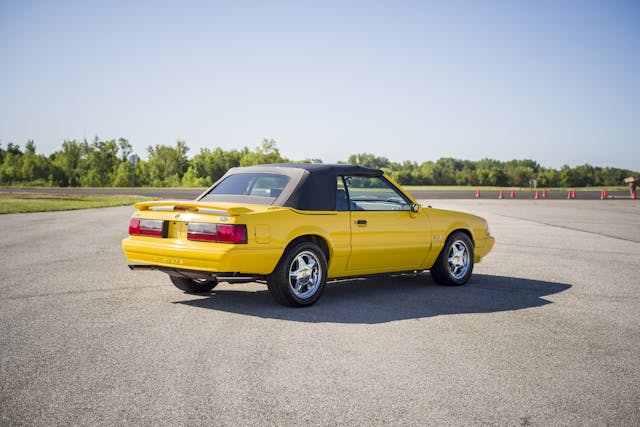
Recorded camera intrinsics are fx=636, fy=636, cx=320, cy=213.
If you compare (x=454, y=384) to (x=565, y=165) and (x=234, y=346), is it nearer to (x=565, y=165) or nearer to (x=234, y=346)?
(x=234, y=346)

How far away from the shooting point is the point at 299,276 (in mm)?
6672

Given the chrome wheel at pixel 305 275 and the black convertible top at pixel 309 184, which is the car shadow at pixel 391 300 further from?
the black convertible top at pixel 309 184

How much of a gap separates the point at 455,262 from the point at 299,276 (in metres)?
2.72

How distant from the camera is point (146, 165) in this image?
5207 inches

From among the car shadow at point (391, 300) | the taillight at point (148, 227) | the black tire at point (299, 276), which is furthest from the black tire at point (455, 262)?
the taillight at point (148, 227)

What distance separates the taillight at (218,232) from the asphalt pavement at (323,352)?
2.56 ft

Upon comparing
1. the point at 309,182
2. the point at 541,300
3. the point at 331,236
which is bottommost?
the point at 541,300

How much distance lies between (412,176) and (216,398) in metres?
130

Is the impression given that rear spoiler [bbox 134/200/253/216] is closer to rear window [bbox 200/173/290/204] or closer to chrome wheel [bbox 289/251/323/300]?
rear window [bbox 200/173/290/204]

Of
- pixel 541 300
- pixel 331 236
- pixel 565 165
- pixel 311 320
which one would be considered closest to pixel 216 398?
pixel 311 320

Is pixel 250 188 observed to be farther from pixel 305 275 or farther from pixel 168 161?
pixel 168 161

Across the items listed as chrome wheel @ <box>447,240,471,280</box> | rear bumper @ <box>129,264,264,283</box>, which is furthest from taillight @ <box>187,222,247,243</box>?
chrome wheel @ <box>447,240,471,280</box>

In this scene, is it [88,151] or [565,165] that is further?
[565,165]

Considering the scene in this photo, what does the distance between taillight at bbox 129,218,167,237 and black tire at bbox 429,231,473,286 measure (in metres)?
3.64
